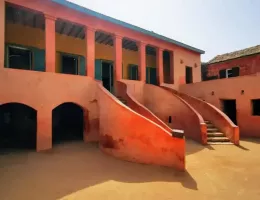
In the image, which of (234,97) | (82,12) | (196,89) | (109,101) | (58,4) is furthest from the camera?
(196,89)

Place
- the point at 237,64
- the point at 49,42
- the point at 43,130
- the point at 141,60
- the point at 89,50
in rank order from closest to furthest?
the point at 43,130
the point at 49,42
the point at 89,50
the point at 141,60
the point at 237,64

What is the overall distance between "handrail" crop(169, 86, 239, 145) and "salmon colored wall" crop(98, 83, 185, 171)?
452 centimetres

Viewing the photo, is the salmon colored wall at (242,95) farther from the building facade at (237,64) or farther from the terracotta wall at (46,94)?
the terracotta wall at (46,94)

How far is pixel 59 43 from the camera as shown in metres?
10.3

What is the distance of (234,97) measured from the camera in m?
10.6

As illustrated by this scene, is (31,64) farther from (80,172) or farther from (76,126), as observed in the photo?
(80,172)

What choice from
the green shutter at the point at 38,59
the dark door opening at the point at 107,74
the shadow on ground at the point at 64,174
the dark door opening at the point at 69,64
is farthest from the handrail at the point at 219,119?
the green shutter at the point at 38,59

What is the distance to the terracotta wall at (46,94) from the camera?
6.58m

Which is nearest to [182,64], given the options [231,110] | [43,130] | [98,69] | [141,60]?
[141,60]

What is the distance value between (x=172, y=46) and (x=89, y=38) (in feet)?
21.9

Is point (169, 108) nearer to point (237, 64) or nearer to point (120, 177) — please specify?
point (120, 177)

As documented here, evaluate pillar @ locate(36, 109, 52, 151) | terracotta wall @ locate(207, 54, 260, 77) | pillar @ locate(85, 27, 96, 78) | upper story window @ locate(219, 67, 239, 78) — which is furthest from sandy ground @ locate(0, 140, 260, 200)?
upper story window @ locate(219, 67, 239, 78)

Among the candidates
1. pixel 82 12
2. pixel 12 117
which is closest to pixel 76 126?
pixel 12 117

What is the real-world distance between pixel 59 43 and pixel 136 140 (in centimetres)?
796
